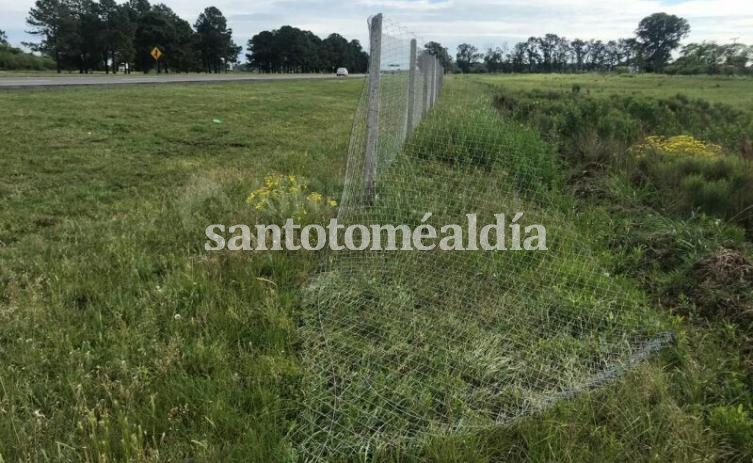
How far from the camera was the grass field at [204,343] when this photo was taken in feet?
6.05

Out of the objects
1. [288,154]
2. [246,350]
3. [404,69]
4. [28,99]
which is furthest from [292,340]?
[28,99]

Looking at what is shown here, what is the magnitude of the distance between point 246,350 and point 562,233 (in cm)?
286

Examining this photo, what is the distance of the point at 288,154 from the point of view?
707cm

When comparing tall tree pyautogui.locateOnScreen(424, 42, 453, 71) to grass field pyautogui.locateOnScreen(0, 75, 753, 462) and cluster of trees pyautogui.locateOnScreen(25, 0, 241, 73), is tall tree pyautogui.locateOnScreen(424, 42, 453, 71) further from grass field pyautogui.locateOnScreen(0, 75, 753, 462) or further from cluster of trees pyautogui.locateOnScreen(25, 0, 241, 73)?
cluster of trees pyautogui.locateOnScreen(25, 0, 241, 73)

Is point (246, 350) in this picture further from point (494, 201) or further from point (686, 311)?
point (494, 201)

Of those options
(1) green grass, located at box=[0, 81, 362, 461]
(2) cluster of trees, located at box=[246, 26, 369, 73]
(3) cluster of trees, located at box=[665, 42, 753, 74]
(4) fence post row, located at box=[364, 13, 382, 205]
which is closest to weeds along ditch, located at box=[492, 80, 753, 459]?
(1) green grass, located at box=[0, 81, 362, 461]

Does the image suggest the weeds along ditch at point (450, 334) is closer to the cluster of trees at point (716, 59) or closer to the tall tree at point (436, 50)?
the tall tree at point (436, 50)

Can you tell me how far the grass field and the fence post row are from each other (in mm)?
786

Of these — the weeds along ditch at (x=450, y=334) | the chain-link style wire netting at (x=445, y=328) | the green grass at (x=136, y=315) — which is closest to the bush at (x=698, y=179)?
the chain-link style wire netting at (x=445, y=328)

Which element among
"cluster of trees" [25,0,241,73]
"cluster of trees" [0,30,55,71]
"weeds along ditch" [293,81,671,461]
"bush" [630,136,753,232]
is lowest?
"weeds along ditch" [293,81,671,461]

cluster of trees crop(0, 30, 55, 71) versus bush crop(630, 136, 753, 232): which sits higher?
cluster of trees crop(0, 30, 55, 71)

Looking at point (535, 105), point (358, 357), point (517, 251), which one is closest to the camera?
point (358, 357)

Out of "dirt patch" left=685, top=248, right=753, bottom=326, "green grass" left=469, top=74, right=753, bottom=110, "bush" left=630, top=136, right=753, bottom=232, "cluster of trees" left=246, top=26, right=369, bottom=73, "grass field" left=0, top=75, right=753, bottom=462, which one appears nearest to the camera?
"grass field" left=0, top=75, right=753, bottom=462

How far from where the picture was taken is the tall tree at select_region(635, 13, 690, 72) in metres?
75.6
